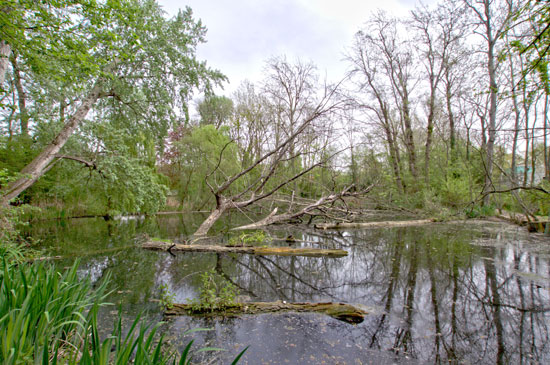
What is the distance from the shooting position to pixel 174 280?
4.51 meters

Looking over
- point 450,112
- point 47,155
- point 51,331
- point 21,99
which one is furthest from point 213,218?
point 450,112

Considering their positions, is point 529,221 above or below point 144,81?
below

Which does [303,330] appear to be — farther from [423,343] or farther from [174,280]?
[174,280]

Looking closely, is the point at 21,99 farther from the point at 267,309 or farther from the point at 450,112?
the point at 450,112

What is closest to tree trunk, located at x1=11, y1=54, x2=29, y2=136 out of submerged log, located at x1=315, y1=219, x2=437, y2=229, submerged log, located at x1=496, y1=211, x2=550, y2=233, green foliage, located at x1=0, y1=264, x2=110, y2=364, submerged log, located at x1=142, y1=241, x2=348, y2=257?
submerged log, located at x1=142, y1=241, x2=348, y2=257

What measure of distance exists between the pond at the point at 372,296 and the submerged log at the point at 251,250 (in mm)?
153

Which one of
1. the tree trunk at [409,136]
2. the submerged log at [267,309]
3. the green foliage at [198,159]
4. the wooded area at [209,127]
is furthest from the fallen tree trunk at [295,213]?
the green foliage at [198,159]

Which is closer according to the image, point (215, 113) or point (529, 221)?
point (529, 221)

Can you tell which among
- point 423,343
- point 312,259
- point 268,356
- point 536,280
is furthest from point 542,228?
point 268,356

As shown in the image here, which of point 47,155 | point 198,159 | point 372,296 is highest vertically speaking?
point 198,159

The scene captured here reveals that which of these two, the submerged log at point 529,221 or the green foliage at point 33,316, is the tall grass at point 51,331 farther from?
the submerged log at point 529,221

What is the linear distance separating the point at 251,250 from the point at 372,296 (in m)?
3.10

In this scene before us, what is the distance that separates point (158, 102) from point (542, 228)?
13.5 meters

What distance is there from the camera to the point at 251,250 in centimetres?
627
